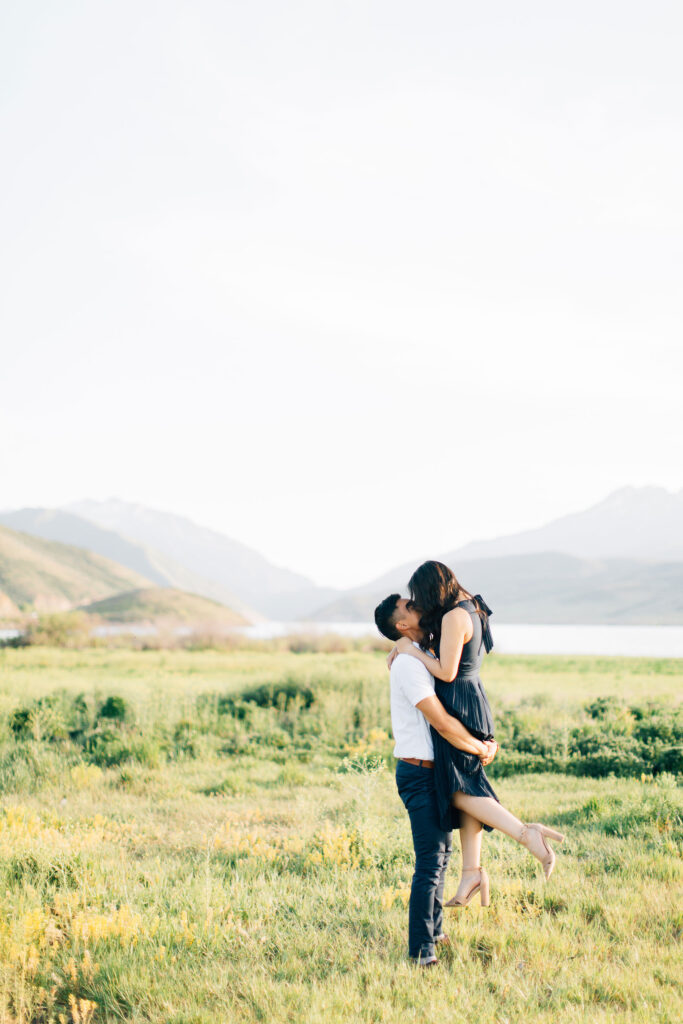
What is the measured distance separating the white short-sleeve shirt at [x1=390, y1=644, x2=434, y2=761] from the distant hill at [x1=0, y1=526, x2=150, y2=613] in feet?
179

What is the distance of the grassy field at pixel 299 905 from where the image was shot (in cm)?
405

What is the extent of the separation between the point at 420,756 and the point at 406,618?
807 millimetres

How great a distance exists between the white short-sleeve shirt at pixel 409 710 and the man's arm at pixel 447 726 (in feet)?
0.24

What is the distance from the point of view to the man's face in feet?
14.9

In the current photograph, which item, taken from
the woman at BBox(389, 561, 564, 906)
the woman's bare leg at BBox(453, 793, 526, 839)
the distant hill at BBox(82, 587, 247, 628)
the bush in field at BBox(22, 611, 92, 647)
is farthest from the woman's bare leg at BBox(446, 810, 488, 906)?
the distant hill at BBox(82, 587, 247, 628)

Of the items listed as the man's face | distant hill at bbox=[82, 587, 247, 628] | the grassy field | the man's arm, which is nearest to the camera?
the grassy field

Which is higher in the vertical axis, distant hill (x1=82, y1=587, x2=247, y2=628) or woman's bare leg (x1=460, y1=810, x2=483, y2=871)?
woman's bare leg (x1=460, y1=810, x2=483, y2=871)

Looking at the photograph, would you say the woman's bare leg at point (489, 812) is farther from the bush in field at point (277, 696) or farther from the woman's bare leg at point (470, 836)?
the bush in field at point (277, 696)

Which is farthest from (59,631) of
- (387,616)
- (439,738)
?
(439,738)

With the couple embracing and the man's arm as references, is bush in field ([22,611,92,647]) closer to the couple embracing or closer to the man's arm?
the couple embracing

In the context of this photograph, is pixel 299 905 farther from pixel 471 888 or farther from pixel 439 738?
pixel 439 738

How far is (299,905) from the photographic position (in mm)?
5352

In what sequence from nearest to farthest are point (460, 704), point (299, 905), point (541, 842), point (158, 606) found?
point (541, 842) < point (460, 704) < point (299, 905) < point (158, 606)

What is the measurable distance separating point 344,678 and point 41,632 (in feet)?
113
